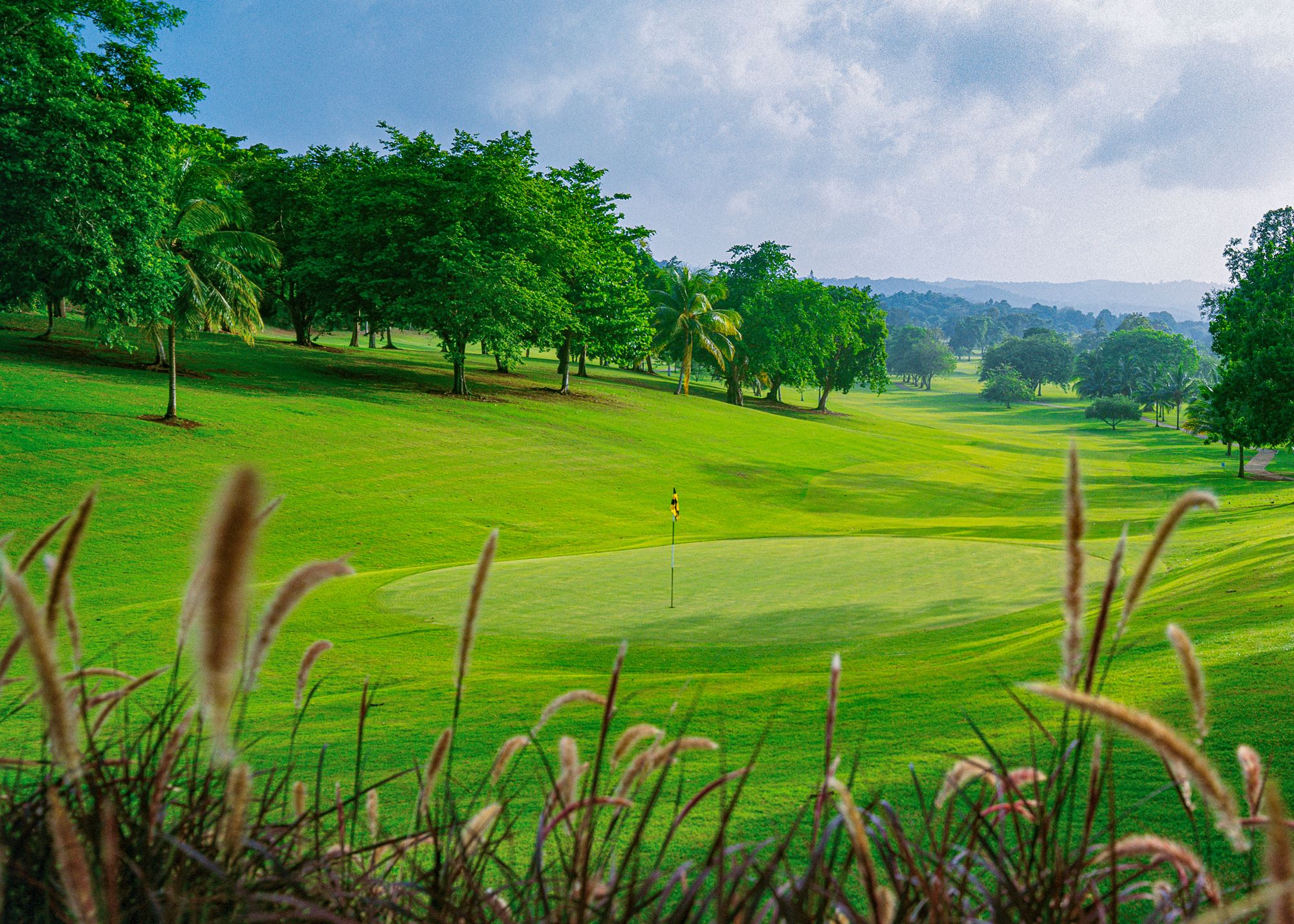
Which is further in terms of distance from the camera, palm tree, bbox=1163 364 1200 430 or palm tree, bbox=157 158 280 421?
palm tree, bbox=1163 364 1200 430

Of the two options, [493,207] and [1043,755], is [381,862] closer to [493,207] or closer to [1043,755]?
[1043,755]

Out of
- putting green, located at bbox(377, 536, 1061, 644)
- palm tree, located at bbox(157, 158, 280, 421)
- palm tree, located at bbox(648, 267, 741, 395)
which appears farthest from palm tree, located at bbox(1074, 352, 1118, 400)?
palm tree, located at bbox(157, 158, 280, 421)

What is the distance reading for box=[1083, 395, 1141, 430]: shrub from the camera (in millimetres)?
80875

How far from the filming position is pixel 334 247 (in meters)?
39.2

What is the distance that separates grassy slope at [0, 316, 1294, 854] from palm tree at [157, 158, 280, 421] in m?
2.50

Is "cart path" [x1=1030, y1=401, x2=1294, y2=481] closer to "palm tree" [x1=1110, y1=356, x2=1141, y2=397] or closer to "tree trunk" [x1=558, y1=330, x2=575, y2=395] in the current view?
"palm tree" [x1=1110, y1=356, x2=1141, y2=397]

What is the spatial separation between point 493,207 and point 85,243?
1773cm

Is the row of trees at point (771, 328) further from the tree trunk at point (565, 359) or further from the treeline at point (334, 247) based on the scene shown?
the tree trunk at point (565, 359)

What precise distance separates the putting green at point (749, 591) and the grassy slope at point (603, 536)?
96 mm

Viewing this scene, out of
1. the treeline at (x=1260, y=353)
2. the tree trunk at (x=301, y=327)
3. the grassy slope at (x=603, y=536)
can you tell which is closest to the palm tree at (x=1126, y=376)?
the grassy slope at (x=603, y=536)

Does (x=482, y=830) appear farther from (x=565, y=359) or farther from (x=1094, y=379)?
(x=1094, y=379)

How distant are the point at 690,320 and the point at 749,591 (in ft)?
146

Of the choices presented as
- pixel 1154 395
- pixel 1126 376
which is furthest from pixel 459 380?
pixel 1126 376

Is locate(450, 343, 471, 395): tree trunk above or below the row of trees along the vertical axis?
below
